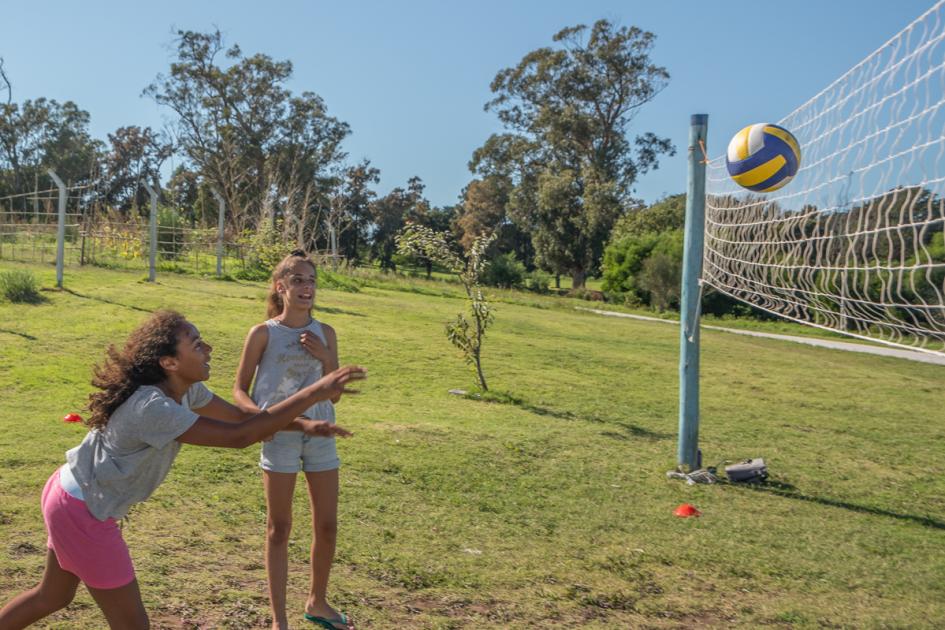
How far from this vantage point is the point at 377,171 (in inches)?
2383

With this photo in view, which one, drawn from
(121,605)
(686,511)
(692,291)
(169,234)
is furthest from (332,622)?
(169,234)

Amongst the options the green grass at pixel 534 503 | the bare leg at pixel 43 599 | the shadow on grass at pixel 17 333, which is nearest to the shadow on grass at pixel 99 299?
the green grass at pixel 534 503

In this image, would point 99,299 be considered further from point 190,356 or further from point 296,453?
point 190,356

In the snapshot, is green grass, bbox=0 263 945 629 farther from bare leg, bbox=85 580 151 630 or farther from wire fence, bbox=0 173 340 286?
wire fence, bbox=0 173 340 286

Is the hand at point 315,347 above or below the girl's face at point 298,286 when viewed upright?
below

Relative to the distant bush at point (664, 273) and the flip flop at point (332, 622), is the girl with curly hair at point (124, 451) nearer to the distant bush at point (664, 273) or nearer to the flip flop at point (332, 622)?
the flip flop at point (332, 622)

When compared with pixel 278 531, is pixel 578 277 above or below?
above

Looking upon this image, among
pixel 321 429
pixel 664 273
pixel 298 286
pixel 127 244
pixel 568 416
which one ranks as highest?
pixel 664 273

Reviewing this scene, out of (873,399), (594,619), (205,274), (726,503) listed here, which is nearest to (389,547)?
(594,619)

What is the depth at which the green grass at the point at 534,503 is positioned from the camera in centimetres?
467

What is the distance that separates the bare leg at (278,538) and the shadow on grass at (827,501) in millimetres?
4737

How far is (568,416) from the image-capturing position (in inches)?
411

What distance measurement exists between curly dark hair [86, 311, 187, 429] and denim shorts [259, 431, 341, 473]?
854 millimetres

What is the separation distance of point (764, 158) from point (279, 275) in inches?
170
